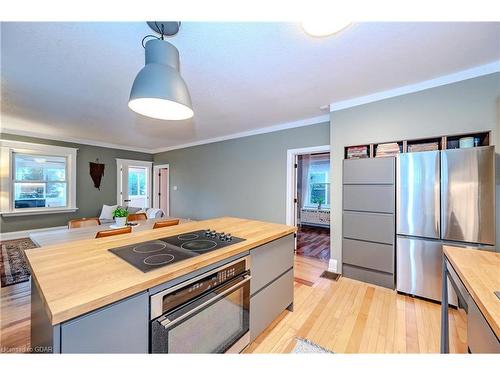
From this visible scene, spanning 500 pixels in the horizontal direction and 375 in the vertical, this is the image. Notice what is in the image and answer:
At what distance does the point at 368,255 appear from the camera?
2586 mm

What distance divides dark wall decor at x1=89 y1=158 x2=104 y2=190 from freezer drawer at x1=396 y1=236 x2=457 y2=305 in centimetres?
704

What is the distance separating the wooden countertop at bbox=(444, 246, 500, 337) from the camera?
0.73 meters

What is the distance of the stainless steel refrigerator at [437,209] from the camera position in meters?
1.93

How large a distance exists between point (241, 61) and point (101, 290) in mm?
2077

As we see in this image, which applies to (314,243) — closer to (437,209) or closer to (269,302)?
(437,209)

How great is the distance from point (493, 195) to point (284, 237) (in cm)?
203

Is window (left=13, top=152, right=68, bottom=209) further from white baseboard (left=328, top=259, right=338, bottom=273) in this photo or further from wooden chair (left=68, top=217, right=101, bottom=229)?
white baseboard (left=328, top=259, right=338, bottom=273)

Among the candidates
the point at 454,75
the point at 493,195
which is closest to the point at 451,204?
the point at 493,195

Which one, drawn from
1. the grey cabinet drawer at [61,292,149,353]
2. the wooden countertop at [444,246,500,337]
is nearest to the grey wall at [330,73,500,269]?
the wooden countertop at [444,246,500,337]

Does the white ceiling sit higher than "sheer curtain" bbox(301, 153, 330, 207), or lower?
higher

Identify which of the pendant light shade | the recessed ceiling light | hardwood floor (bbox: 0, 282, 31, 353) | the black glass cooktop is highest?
the recessed ceiling light
